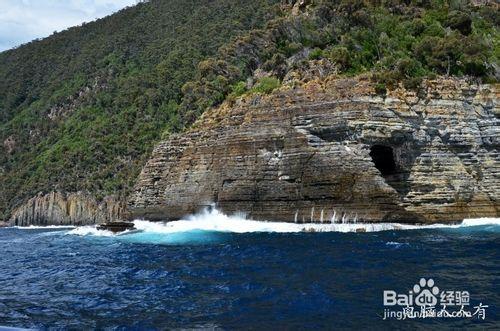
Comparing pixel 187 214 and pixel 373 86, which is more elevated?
pixel 373 86

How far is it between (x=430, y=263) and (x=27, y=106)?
132m

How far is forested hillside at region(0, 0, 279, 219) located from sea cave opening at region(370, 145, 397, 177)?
28.0 m

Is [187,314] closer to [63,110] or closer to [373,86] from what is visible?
[373,86]

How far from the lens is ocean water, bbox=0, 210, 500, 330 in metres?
14.2

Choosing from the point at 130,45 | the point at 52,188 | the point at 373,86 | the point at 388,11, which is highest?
the point at 130,45

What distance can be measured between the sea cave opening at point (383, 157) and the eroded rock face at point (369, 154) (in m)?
0.10

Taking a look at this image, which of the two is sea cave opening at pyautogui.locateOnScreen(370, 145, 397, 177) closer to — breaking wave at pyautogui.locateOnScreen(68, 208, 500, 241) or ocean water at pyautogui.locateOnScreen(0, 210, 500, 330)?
breaking wave at pyautogui.locateOnScreen(68, 208, 500, 241)

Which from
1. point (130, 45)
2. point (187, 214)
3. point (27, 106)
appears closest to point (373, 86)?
point (187, 214)

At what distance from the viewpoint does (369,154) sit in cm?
3872

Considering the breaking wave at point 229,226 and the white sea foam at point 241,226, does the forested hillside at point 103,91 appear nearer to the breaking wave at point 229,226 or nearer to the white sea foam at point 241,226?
the white sea foam at point 241,226

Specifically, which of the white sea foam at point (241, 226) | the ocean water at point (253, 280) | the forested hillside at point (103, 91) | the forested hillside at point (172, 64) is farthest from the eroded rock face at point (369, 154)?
the forested hillside at point (103, 91)

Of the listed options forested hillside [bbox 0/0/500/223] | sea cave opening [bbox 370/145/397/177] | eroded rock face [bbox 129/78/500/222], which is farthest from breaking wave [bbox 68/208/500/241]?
forested hillside [bbox 0/0/500/223]

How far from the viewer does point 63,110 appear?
118250 millimetres

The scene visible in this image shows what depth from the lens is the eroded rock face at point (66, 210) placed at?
80.8 meters
